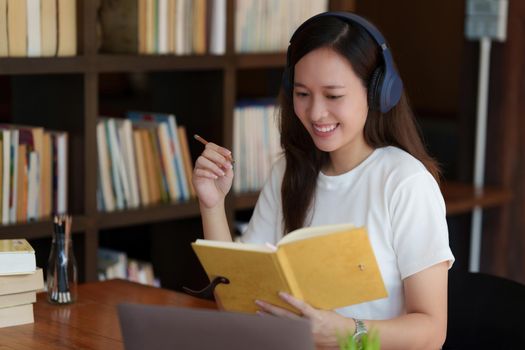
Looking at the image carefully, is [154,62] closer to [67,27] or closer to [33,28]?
[67,27]

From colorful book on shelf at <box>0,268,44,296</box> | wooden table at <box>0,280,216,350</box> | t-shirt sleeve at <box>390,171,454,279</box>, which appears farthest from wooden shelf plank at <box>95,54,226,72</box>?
t-shirt sleeve at <box>390,171,454,279</box>

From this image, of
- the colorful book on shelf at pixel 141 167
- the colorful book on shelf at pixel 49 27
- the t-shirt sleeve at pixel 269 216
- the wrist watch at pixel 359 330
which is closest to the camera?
the wrist watch at pixel 359 330

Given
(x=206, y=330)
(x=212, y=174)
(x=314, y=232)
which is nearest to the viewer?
(x=206, y=330)

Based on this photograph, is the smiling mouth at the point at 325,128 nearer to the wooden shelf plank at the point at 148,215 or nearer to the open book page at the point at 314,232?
the open book page at the point at 314,232

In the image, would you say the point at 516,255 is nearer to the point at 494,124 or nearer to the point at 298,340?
the point at 494,124

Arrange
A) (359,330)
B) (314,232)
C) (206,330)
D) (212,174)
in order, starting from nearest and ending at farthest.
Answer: (206,330) → (314,232) → (359,330) → (212,174)

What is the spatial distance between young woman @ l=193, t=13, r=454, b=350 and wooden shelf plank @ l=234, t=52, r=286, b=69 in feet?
3.27

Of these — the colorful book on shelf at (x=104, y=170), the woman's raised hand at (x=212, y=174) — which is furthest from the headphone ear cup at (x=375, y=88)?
the colorful book on shelf at (x=104, y=170)

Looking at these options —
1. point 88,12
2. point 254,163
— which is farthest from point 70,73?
point 254,163

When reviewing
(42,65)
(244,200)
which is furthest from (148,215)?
(42,65)

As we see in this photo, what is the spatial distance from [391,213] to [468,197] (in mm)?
1927

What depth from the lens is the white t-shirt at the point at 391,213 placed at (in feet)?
6.58

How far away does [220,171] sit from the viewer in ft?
7.12

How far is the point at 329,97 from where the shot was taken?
206cm
